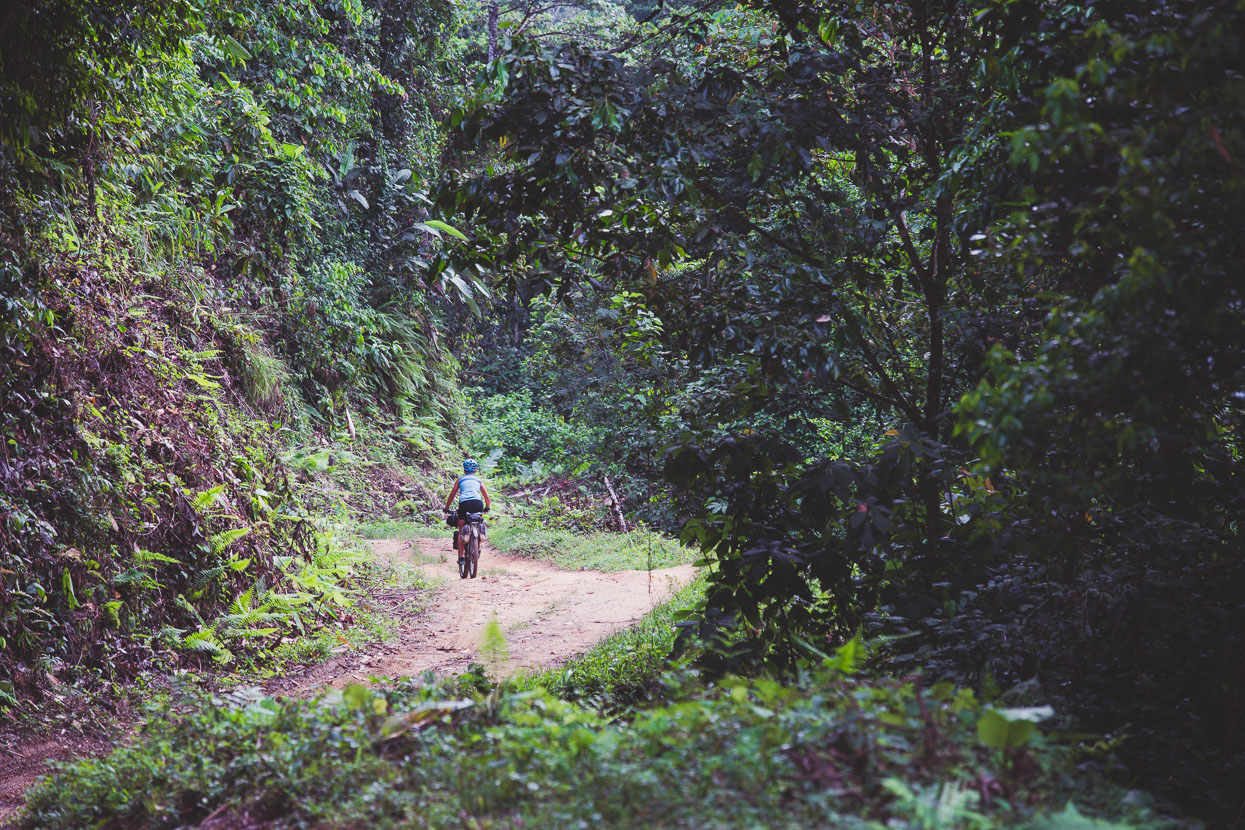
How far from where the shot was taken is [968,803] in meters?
2.26

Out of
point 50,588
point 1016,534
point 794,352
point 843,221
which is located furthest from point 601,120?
point 50,588

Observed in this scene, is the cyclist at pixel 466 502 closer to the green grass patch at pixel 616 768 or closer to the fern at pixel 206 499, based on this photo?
the fern at pixel 206 499

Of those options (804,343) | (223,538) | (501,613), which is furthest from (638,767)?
(501,613)

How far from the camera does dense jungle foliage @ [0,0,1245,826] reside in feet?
9.46

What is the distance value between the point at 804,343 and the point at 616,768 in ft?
9.00

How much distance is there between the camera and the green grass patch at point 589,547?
43.3 feet

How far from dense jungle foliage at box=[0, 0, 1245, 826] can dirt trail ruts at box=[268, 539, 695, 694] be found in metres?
0.95

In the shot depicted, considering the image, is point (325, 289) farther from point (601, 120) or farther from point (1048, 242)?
point (1048, 242)

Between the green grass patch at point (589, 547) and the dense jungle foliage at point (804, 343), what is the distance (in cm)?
438

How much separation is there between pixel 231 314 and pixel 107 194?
3.79 meters

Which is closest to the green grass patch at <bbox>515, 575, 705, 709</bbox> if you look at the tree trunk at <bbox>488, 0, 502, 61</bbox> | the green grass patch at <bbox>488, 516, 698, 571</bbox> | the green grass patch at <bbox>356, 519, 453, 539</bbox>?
the green grass patch at <bbox>488, 516, 698, 571</bbox>

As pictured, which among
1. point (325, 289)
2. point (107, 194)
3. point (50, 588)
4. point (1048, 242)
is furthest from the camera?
point (325, 289)

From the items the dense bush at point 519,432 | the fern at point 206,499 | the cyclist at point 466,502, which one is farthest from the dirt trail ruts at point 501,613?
the dense bush at point 519,432

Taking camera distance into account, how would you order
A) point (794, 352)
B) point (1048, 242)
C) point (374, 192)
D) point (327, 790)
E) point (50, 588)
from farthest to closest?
point (374, 192)
point (50, 588)
point (794, 352)
point (1048, 242)
point (327, 790)
